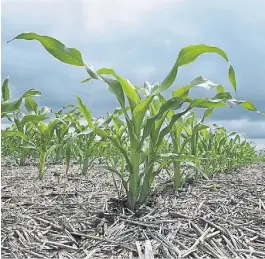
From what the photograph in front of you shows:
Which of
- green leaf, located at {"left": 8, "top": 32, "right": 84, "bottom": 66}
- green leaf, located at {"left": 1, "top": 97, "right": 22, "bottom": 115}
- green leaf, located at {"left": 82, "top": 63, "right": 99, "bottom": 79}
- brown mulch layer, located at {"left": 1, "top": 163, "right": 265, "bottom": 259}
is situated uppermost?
green leaf, located at {"left": 8, "top": 32, "right": 84, "bottom": 66}

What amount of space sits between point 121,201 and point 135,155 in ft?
0.77

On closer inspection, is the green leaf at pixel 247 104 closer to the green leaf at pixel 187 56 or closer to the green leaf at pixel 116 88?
the green leaf at pixel 187 56

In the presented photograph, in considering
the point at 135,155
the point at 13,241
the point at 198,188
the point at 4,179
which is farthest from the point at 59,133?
the point at 13,241

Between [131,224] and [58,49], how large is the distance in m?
0.73

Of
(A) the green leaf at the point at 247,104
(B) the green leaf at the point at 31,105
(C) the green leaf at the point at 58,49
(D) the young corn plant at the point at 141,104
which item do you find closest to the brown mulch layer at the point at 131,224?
(D) the young corn plant at the point at 141,104

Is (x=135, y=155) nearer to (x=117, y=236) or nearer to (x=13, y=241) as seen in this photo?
(x=117, y=236)

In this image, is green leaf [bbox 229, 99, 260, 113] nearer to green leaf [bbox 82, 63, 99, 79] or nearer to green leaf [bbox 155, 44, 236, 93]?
green leaf [bbox 155, 44, 236, 93]

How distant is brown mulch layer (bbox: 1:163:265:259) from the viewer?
4.22 feet

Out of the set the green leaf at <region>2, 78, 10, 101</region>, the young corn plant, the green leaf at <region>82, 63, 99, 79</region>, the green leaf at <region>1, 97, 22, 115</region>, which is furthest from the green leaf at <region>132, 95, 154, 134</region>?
the green leaf at <region>2, 78, 10, 101</region>

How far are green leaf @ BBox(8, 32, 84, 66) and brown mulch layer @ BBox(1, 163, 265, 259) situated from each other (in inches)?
24.5

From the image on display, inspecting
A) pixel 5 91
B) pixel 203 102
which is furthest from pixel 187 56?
pixel 5 91

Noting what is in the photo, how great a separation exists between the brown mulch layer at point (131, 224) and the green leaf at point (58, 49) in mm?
622

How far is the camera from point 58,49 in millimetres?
1477

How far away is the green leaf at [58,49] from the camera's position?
1462 millimetres
